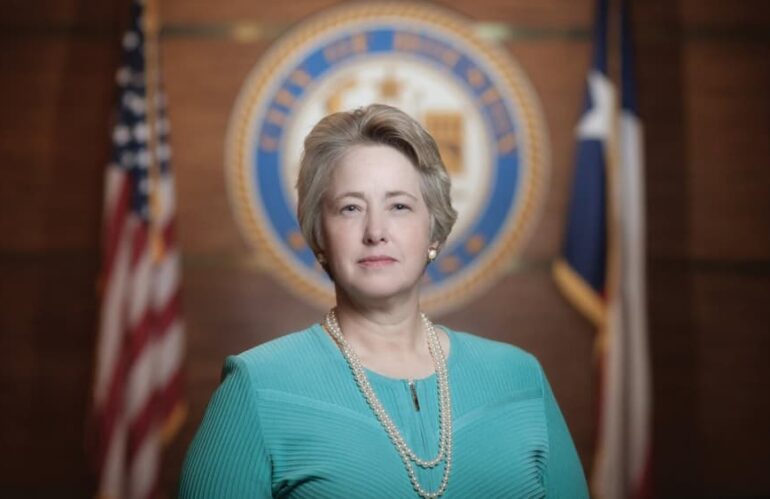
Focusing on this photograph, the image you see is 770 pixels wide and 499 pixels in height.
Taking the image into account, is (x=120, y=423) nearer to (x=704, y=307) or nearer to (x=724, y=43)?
(x=704, y=307)

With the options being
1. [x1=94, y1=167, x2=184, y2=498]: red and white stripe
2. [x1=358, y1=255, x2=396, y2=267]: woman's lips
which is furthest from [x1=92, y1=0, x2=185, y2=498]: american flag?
[x1=358, y1=255, x2=396, y2=267]: woman's lips

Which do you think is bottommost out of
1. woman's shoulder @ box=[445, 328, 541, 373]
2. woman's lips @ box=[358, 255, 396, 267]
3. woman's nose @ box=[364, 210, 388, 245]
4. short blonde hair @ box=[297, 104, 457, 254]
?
woman's shoulder @ box=[445, 328, 541, 373]

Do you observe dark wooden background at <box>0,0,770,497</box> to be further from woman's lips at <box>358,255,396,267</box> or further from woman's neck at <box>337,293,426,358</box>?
woman's lips at <box>358,255,396,267</box>

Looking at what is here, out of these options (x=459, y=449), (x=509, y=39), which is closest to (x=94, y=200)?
(x=509, y=39)

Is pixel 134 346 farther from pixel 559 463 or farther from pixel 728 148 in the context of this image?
pixel 728 148

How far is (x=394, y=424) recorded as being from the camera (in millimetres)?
1429

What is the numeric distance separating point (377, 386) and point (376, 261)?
22 cm

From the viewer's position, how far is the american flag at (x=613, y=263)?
315cm

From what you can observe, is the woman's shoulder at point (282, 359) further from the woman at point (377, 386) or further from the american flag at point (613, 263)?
the american flag at point (613, 263)

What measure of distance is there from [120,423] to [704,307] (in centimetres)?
240

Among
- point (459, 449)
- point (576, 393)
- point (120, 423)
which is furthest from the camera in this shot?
point (576, 393)

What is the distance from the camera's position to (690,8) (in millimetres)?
3539

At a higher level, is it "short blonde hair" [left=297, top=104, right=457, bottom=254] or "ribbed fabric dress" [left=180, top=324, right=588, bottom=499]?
"short blonde hair" [left=297, top=104, right=457, bottom=254]

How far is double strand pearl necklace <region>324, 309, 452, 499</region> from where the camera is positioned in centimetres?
139
